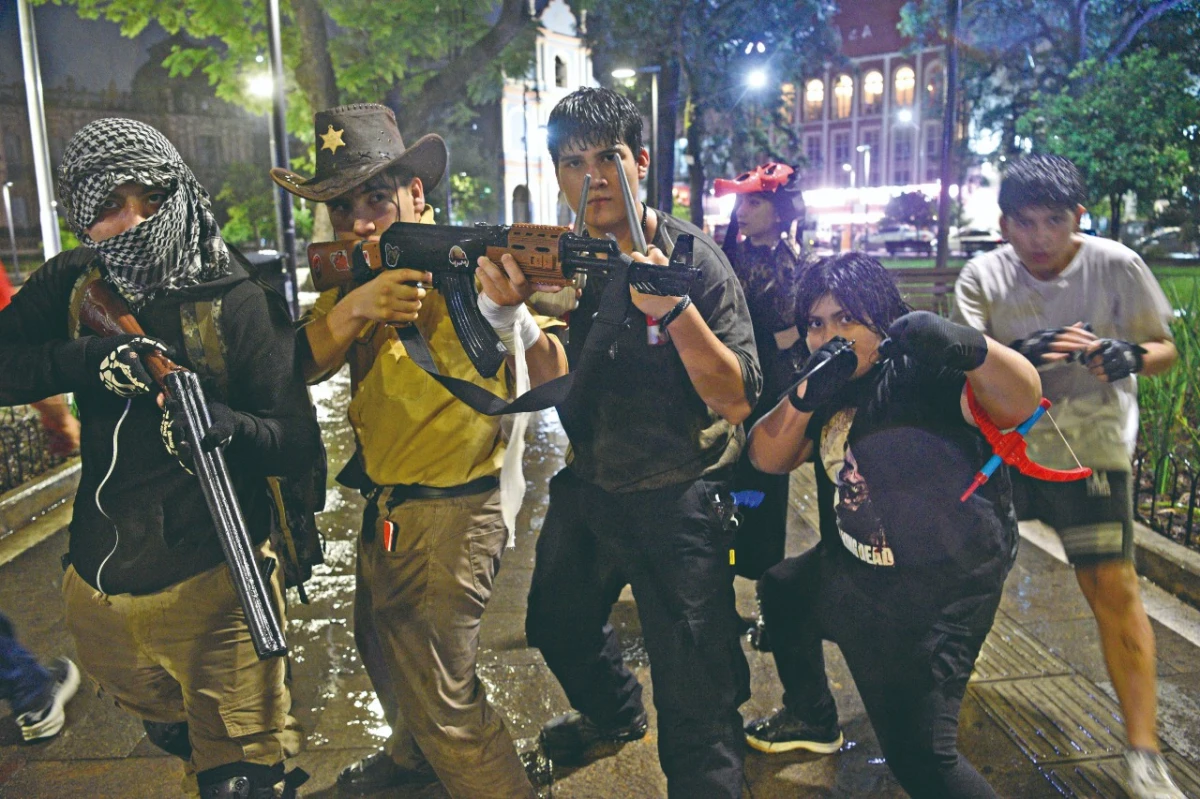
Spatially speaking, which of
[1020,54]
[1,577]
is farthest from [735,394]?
[1020,54]

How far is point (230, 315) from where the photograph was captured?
2287 millimetres

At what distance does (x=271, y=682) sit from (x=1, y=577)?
3.77 metres

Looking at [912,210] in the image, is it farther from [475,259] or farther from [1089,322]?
[475,259]

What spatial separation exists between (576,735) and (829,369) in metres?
1.69

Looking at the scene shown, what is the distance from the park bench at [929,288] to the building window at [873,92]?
67.5m

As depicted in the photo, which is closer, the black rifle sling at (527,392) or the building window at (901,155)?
the black rifle sling at (527,392)

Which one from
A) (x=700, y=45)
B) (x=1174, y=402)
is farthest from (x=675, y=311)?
(x=700, y=45)

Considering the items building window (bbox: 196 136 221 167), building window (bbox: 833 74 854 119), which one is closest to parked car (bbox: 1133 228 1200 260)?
building window (bbox: 833 74 854 119)

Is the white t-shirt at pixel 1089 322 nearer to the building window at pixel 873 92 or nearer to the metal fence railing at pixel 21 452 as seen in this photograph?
the metal fence railing at pixel 21 452

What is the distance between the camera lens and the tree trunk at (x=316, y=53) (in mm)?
13953

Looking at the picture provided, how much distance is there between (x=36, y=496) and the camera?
6.25 metres

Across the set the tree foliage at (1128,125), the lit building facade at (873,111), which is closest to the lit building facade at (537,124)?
the lit building facade at (873,111)

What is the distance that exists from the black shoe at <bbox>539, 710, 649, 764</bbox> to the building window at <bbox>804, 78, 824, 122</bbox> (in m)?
87.3

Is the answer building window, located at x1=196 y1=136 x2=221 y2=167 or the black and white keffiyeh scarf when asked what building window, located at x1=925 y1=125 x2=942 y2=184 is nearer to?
building window, located at x1=196 y1=136 x2=221 y2=167
